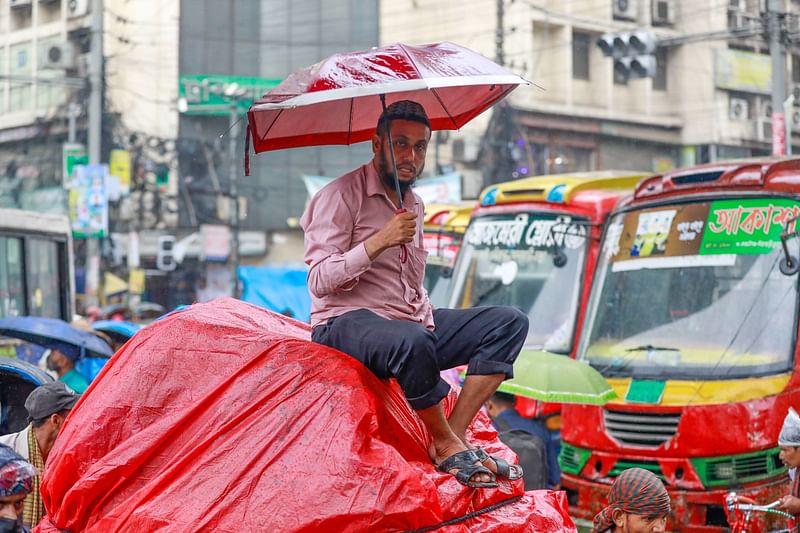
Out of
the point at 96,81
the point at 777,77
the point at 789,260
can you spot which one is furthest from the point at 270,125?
the point at 96,81

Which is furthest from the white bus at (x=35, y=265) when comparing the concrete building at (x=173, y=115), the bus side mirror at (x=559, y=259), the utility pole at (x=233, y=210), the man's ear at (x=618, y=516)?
the concrete building at (x=173, y=115)

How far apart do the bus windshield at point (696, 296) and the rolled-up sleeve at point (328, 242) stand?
15.3ft

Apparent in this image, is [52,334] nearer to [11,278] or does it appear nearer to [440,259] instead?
[11,278]

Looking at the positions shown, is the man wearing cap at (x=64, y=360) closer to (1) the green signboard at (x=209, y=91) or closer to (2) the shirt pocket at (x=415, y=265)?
(2) the shirt pocket at (x=415, y=265)

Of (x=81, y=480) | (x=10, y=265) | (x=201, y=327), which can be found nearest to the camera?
(x=81, y=480)

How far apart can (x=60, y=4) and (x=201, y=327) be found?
3387cm

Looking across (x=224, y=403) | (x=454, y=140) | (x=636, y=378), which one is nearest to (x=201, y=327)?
(x=224, y=403)

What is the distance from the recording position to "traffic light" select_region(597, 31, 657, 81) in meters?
18.7

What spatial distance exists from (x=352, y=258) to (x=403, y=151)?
53cm

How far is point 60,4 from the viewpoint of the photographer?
3541 centimetres

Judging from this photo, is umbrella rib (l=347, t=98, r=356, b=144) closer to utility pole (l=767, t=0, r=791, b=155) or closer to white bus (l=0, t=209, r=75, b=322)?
white bus (l=0, t=209, r=75, b=322)

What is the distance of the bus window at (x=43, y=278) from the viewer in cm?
1298

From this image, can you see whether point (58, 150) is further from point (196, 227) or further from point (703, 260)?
point (703, 260)

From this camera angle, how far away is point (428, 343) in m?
3.79
